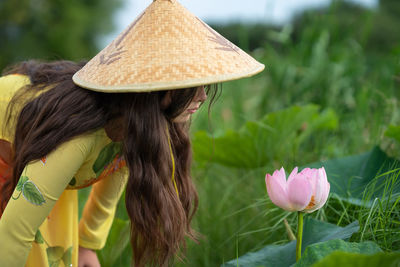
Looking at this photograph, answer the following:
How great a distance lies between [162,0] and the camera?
1050 mm

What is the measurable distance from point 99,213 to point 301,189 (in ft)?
2.56

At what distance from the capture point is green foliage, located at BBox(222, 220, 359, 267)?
1.10m

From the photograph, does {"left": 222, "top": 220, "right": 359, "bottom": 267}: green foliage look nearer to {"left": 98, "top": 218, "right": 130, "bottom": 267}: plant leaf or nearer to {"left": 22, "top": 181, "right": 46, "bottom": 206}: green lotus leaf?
{"left": 22, "top": 181, "right": 46, "bottom": 206}: green lotus leaf

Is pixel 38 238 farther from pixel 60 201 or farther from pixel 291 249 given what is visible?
pixel 291 249

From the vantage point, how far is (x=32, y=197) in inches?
40.6

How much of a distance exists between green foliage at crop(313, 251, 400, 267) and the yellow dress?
0.56 meters

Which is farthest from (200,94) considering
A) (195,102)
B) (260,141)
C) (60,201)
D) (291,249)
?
(260,141)

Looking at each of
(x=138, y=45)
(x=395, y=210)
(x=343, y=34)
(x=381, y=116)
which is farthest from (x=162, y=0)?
(x=343, y=34)

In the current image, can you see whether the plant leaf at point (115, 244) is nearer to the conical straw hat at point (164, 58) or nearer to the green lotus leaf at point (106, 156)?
the green lotus leaf at point (106, 156)

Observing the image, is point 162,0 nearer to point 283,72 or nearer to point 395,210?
point 395,210

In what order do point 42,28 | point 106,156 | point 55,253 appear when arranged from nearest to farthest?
1. point 106,156
2. point 55,253
3. point 42,28

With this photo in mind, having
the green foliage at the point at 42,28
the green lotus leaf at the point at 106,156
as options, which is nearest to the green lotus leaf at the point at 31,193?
the green lotus leaf at the point at 106,156

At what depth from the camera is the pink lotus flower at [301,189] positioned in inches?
35.2

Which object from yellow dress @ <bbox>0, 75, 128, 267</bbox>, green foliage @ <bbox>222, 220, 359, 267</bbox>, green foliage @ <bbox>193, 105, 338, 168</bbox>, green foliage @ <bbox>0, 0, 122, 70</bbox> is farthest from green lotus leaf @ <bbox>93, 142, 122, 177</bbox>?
green foliage @ <bbox>0, 0, 122, 70</bbox>
